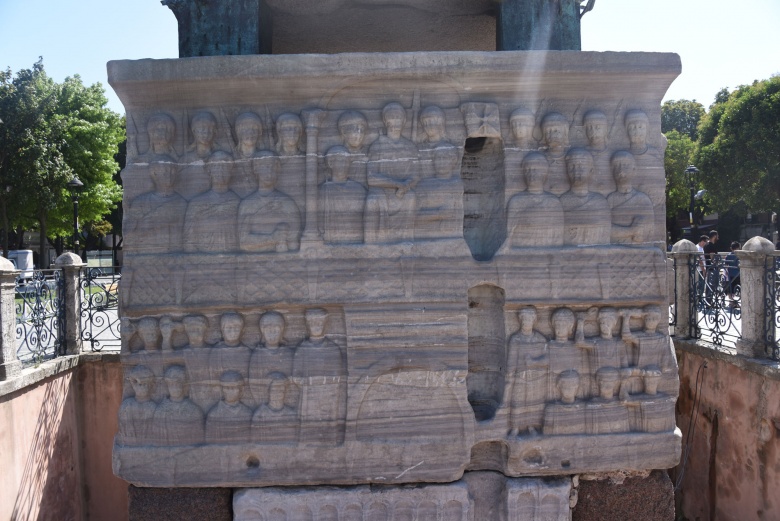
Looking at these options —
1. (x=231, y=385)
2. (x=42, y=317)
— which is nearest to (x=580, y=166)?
(x=231, y=385)

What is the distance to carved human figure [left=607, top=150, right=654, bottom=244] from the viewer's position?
2.98m

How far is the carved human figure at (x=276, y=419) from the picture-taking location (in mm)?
2869

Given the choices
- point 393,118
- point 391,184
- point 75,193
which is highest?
point 75,193

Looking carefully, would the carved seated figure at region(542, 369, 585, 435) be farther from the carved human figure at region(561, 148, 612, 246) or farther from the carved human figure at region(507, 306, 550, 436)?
the carved human figure at region(561, 148, 612, 246)

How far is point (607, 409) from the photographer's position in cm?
297

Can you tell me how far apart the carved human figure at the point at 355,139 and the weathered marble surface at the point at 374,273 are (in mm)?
12

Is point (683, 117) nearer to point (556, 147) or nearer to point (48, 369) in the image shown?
point (556, 147)

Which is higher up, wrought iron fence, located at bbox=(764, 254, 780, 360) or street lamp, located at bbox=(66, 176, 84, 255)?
street lamp, located at bbox=(66, 176, 84, 255)

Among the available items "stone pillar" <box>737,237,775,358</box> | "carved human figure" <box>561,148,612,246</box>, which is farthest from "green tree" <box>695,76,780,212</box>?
"carved human figure" <box>561,148,612,246</box>

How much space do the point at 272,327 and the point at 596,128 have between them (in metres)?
2.05

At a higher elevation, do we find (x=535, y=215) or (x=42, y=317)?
(x=535, y=215)

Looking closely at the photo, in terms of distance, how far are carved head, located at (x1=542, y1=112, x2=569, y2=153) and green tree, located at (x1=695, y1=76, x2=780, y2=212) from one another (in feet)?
61.2

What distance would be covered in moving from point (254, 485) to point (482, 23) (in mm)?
3374

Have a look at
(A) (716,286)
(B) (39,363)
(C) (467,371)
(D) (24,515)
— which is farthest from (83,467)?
(A) (716,286)
